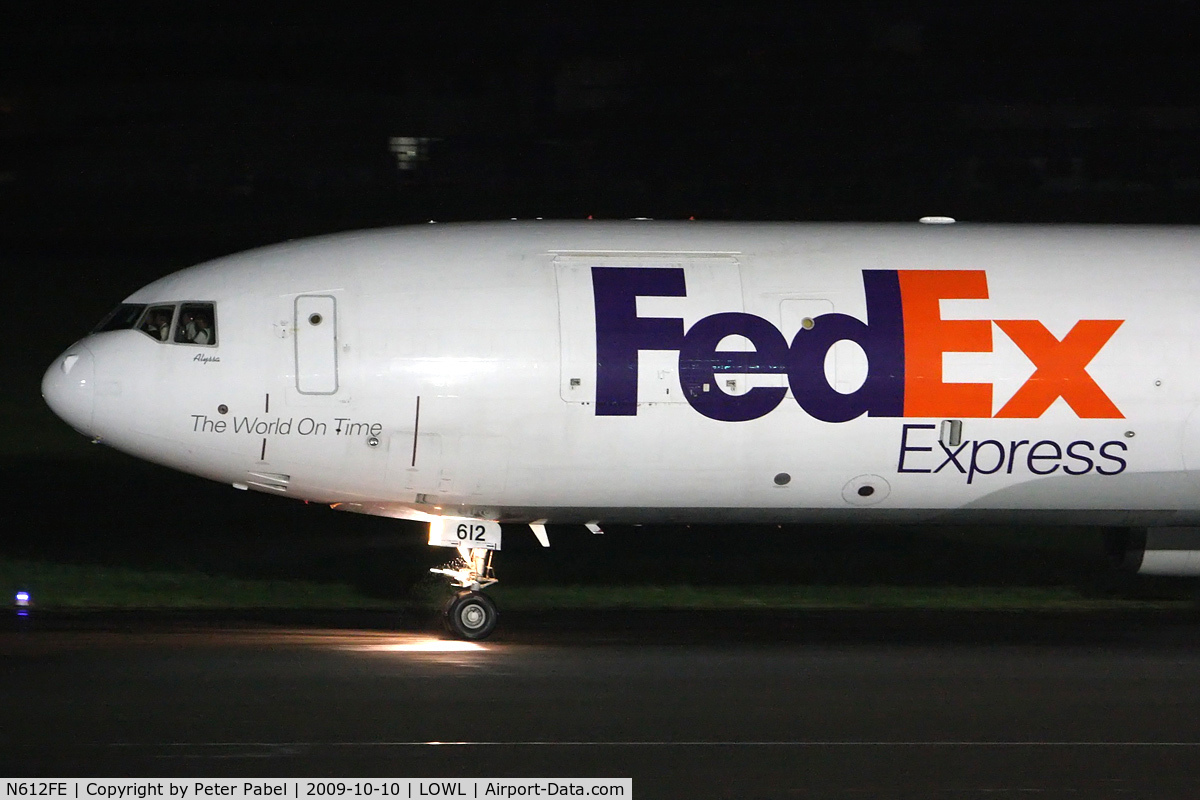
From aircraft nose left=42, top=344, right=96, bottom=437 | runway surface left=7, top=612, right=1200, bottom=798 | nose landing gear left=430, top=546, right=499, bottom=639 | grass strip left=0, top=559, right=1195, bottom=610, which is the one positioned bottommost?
runway surface left=7, top=612, right=1200, bottom=798

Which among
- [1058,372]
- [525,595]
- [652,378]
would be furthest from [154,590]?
[1058,372]

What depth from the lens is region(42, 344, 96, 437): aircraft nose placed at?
A: 13.5 metres

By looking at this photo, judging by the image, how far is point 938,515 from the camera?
1452 cm

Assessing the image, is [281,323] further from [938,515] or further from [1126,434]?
[1126,434]

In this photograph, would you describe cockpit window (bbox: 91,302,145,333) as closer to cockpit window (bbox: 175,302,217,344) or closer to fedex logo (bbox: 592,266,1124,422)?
cockpit window (bbox: 175,302,217,344)

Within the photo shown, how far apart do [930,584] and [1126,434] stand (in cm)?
470

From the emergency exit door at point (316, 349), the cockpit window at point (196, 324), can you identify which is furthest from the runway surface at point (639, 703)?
the cockpit window at point (196, 324)

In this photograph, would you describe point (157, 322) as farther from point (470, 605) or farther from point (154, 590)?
point (154, 590)

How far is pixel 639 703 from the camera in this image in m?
12.4

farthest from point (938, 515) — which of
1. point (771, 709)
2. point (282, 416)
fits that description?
point (282, 416)

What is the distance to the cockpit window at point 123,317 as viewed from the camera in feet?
45.6
